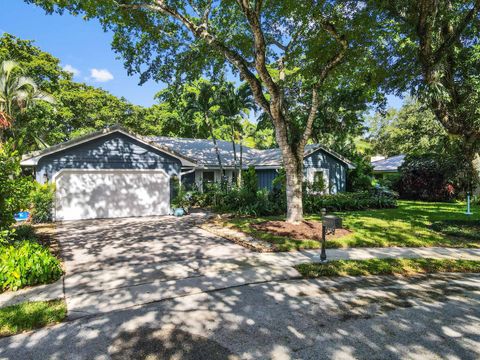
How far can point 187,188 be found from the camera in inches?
709

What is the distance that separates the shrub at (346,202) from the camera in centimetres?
1543

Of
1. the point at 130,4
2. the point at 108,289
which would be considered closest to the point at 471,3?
the point at 130,4

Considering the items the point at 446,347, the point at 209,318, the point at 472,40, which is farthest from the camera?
the point at 472,40

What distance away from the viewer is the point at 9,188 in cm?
643

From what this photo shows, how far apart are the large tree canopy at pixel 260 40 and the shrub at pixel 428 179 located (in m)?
11.0

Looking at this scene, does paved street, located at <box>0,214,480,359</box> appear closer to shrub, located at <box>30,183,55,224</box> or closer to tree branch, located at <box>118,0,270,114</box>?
shrub, located at <box>30,183,55,224</box>

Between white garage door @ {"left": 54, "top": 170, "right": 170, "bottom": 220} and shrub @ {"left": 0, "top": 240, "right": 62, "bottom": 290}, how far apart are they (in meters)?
7.95

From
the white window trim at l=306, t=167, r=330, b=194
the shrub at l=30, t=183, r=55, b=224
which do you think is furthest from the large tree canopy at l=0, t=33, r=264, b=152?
the white window trim at l=306, t=167, r=330, b=194

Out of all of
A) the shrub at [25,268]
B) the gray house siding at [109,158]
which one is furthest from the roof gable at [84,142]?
the shrub at [25,268]

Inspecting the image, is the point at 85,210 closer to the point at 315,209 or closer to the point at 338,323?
the point at 315,209

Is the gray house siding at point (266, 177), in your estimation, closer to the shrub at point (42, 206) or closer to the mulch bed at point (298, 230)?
the mulch bed at point (298, 230)

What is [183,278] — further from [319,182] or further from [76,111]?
[76,111]

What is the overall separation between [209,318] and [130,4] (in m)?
10.5

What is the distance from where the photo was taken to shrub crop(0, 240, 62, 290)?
204 inches
